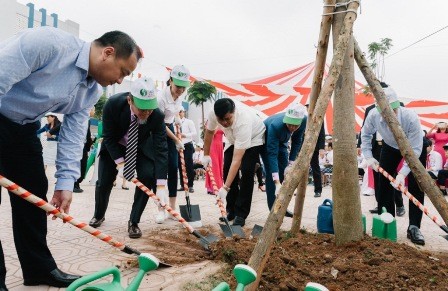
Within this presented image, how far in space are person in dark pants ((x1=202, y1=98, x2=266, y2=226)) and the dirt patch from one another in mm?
1318

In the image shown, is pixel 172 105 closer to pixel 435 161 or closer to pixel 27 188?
pixel 27 188

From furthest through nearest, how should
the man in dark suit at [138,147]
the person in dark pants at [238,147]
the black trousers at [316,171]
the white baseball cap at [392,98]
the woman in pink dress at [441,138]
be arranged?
the woman in pink dress at [441,138] < the black trousers at [316,171] < the person in dark pants at [238,147] < the white baseball cap at [392,98] < the man in dark suit at [138,147]

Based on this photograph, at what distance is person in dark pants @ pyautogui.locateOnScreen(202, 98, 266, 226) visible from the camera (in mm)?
4129

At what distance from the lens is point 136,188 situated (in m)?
3.72

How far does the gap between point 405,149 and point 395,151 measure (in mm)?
1908

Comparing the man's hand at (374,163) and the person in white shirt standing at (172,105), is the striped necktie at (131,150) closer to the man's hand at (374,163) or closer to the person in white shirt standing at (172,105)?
the person in white shirt standing at (172,105)

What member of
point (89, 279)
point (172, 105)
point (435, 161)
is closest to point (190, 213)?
point (172, 105)

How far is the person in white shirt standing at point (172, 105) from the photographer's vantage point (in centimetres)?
437

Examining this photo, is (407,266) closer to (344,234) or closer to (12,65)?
(344,234)

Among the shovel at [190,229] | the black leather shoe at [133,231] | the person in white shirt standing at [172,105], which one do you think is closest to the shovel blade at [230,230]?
the shovel at [190,229]

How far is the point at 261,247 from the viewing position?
6.08ft

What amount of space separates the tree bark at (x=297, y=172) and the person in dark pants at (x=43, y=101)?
42.0 inches

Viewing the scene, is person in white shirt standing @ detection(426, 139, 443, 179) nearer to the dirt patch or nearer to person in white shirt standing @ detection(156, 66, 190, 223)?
person in white shirt standing @ detection(156, 66, 190, 223)

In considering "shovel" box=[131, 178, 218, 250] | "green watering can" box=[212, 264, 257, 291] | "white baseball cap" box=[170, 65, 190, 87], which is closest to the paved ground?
"shovel" box=[131, 178, 218, 250]
